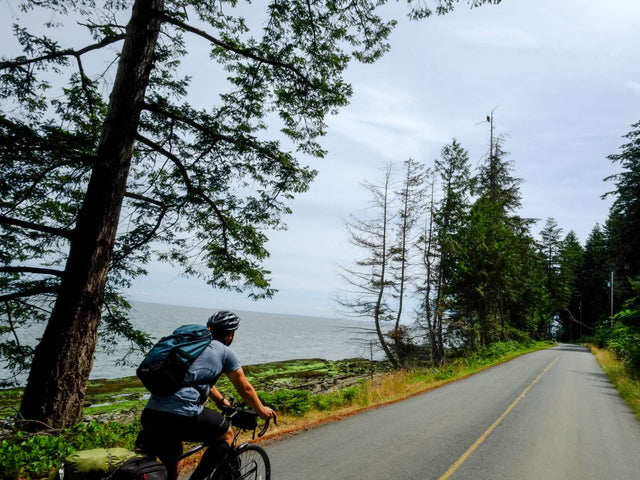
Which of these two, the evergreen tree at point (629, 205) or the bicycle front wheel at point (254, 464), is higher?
the evergreen tree at point (629, 205)

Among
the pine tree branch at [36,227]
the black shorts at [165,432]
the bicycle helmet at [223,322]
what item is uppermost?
the pine tree branch at [36,227]

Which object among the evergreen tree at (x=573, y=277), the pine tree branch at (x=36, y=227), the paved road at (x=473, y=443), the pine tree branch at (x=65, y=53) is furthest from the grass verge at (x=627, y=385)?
the evergreen tree at (x=573, y=277)

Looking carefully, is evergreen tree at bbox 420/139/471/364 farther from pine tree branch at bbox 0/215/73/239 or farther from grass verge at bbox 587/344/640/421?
pine tree branch at bbox 0/215/73/239

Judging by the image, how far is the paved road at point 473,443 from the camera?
571cm

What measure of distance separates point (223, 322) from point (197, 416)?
2.59ft

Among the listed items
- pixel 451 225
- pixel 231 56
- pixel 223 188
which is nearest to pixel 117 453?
pixel 223 188

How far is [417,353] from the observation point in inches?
966

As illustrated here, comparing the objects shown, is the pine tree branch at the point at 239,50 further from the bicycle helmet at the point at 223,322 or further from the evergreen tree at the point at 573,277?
the evergreen tree at the point at 573,277

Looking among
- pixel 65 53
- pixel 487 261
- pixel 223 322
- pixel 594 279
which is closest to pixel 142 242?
pixel 65 53

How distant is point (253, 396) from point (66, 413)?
14.5ft

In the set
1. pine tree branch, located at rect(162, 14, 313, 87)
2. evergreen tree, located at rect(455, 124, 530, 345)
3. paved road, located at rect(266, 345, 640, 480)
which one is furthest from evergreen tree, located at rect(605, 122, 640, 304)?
pine tree branch, located at rect(162, 14, 313, 87)

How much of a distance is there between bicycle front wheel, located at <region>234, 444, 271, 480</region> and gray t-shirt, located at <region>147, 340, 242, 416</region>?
0.97 metres

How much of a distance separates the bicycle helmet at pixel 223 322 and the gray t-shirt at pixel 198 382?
0.19m

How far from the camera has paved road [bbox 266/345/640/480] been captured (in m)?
5.71
